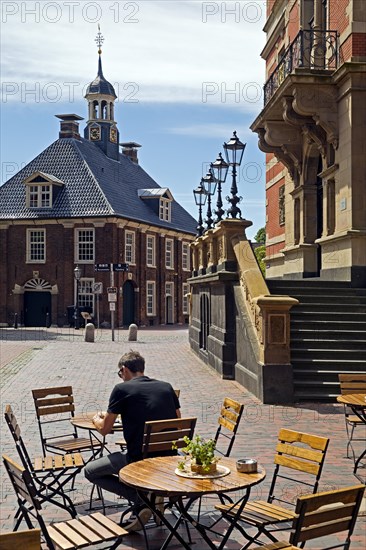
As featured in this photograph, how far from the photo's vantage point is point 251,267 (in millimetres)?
15195

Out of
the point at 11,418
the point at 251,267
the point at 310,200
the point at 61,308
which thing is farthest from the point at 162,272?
the point at 11,418

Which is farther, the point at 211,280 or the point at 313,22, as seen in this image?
the point at 313,22

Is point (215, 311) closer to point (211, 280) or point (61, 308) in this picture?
point (211, 280)

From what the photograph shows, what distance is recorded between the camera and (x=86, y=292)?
44625mm

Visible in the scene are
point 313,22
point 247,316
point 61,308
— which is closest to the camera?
point 247,316

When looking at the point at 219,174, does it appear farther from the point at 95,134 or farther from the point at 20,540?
the point at 95,134

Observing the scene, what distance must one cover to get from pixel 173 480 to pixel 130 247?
137ft

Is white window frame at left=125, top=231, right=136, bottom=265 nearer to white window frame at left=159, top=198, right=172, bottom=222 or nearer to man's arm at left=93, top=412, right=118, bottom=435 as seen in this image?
white window frame at left=159, top=198, right=172, bottom=222

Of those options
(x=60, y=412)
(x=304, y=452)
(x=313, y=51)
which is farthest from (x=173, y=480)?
(x=313, y=51)

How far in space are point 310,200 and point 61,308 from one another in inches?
1044

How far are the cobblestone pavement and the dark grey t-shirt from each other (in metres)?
0.76

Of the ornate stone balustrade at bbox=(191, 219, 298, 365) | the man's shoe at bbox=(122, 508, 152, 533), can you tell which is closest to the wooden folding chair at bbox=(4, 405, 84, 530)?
the man's shoe at bbox=(122, 508, 152, 533)

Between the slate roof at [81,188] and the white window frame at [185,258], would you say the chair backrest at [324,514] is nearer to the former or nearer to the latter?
the slate roof at [81,188]

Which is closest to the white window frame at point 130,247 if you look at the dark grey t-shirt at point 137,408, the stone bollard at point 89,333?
the stone bollard at point 89,333
